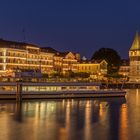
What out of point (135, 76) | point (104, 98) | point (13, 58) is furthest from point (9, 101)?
point (135, 76)

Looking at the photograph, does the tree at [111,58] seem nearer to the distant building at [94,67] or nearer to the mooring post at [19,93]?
the distant building at [94,67]

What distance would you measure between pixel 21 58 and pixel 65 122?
5890 centimetres

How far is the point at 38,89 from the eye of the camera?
164 feet

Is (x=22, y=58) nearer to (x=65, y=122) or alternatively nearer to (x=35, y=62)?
(x=35, y=62)

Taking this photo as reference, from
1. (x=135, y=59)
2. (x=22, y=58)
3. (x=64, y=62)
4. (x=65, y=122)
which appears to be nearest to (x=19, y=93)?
(x=65, y=122)

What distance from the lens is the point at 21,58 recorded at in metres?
89.4

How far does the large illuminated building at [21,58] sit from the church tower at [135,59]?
23.7 m

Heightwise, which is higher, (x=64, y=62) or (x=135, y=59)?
(x=135, y=59)

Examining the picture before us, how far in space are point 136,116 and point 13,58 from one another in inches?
2125

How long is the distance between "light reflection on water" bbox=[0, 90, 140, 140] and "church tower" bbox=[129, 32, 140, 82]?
224 feet

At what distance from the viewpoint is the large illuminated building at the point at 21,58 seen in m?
84.5

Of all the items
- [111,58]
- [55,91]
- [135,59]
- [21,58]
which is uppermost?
[135,59]

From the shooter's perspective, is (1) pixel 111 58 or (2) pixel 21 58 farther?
(1) pixel 111 58

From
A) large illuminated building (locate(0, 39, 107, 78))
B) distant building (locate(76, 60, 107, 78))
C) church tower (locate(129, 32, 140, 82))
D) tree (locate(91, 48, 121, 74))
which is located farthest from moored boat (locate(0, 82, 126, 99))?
church tower (locate(129, 32, 140, 82))
